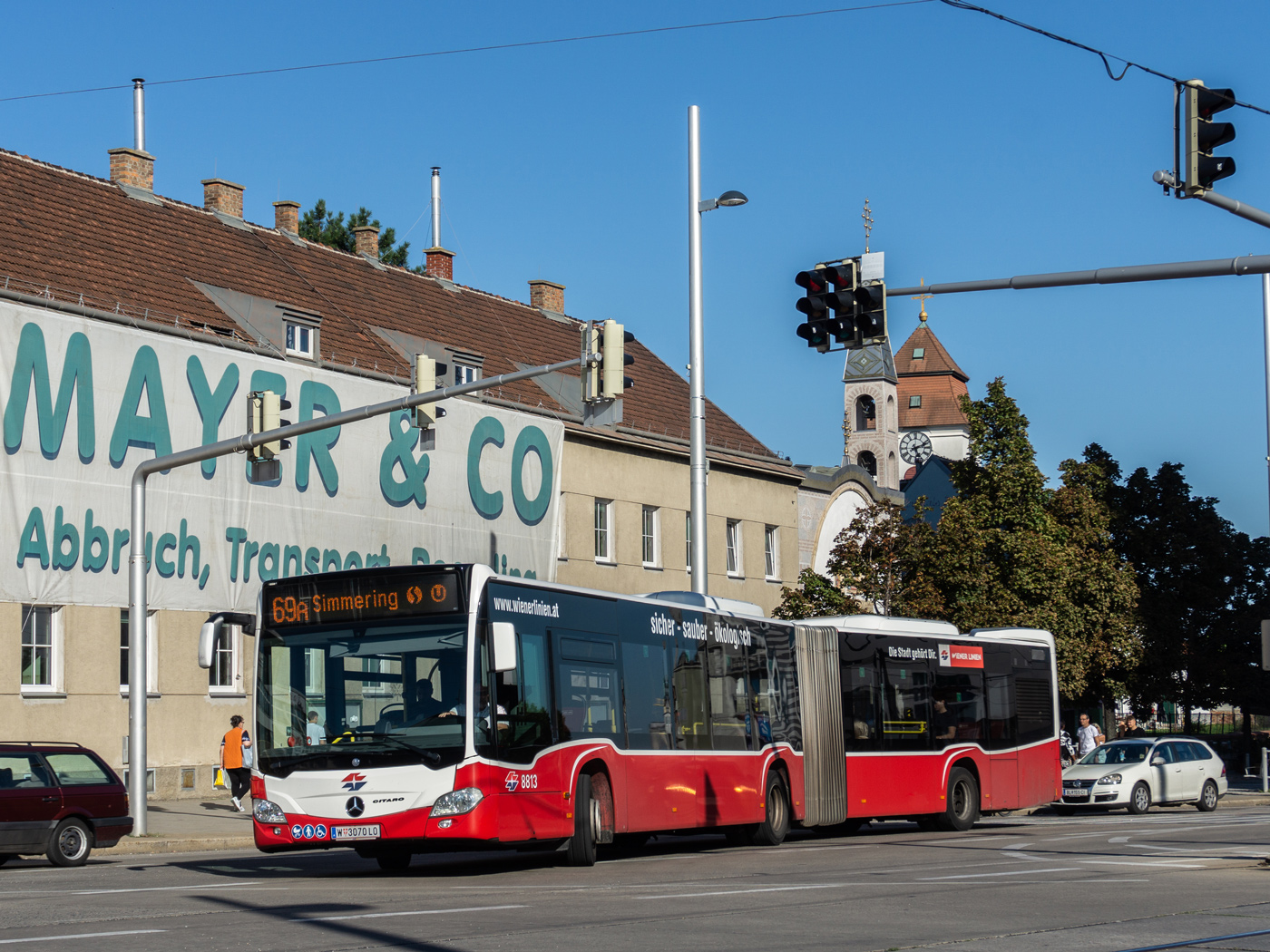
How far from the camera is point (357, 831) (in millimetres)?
15297

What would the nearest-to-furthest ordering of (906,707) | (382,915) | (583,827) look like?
(382,915), (583,827), (906,707)

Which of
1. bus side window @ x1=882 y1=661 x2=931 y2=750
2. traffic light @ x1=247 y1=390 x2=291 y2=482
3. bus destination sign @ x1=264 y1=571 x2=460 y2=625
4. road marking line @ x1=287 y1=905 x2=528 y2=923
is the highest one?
traffic light @ x1=247 y1=390 x2=291 y2=482

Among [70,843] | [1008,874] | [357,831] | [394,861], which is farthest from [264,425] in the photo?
[1008,874]

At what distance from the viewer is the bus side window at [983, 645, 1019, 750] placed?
25.8 metres

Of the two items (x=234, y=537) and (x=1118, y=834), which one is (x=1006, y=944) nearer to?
(x=1118, y=834)

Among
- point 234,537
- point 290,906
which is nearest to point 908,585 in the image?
point 234,537

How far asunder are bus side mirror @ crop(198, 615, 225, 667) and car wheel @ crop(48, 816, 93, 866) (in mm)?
4224

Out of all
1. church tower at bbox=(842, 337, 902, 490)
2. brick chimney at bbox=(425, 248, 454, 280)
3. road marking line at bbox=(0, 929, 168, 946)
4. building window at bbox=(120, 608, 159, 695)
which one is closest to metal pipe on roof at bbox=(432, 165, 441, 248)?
brick chimney at bbox=(425, 248, 454, 280)

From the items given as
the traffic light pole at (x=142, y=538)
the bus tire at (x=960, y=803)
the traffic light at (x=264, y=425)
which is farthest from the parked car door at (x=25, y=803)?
the bus tire at (x=960, y=803)

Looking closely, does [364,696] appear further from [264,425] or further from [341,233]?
[341,233]

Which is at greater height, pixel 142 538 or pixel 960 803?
pixel 142 538

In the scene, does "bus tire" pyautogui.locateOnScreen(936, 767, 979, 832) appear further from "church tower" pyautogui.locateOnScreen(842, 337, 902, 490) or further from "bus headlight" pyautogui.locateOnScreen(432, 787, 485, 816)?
"church tower" pyautogui.locateOnScreen(842, 337, 902, 490)

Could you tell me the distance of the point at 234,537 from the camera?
3209 centimetres

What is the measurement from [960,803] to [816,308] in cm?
1112
